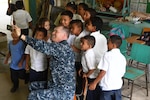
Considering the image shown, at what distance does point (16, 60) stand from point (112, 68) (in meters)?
1.50

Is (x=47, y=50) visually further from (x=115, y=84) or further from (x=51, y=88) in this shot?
(x=115, y=84)

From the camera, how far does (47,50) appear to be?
1992 mm

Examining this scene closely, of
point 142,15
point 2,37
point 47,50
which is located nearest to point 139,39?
point 142,15

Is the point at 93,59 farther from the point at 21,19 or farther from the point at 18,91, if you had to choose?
the point at 21,19

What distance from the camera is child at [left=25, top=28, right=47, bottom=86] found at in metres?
2.76

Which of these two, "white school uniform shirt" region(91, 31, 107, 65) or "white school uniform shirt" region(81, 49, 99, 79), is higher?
"white school uniform shirt" region(91, 31, 107, 65)

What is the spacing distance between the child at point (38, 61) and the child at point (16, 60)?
0.29 meters

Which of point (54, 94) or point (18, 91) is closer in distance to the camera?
point (54, 94)

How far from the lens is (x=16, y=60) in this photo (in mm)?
3256

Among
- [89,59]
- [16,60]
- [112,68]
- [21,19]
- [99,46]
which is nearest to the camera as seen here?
[112,68]

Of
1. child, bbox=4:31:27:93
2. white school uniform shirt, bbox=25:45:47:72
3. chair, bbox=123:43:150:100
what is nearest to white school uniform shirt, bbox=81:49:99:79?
white school uniform shirt, bbox=25:45:47:72

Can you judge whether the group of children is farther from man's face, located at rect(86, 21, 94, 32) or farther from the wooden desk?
the wooden desk

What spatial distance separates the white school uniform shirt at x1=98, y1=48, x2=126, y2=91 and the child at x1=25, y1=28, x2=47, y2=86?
2.49 feet

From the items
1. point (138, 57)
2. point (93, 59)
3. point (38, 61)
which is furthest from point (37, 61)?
point (138, 57)
